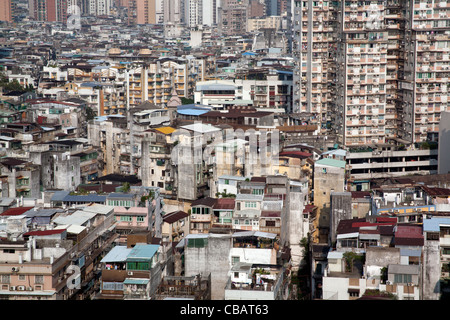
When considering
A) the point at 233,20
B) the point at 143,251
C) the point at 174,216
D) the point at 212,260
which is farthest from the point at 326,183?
the point at 233,20

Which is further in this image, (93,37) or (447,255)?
(93,37)

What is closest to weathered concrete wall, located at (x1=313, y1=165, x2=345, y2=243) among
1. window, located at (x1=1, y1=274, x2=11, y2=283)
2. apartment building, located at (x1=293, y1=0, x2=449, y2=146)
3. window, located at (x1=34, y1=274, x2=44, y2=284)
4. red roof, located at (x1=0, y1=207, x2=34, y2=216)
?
apartment building, located at (x1=293, y1=0, x2=449, y2=146)

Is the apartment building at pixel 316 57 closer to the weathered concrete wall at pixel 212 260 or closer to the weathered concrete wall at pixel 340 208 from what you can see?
the weathered concrete wall at pixel 340 208

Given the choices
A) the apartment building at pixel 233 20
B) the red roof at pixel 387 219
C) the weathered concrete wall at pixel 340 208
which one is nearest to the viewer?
the red roof at pixel 387 219

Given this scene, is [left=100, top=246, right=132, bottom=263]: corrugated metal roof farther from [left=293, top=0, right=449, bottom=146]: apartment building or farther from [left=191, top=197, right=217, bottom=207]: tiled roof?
[left=293, top=0, right=449, bottom=146]: apartment building

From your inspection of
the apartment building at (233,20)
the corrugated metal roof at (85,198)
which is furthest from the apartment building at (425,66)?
the apartment building at (233,20)

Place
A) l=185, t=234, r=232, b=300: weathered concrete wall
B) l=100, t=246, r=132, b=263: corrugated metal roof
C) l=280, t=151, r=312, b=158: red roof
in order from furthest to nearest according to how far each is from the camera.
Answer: l=280, t=151, r=312, b=158: red roof → l=185, t=234, r=232, b=300: weathered concrete wall → l=100, t=246, r=132, b=263: corrugated metal roof

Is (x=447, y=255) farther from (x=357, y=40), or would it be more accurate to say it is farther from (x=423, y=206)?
(x=357, y=40)

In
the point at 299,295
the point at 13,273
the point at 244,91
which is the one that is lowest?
the point at 299,295

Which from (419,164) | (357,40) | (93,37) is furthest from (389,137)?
(93,37)

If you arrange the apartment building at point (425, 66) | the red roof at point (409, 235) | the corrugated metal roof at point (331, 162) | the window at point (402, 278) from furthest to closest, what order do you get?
the apartment building at point (425, 66) < the corrugated metal roof at point (331, 162) < the red roof at point (409, 235) < the window at point (402, 278)

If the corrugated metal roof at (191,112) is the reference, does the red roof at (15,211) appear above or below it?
A: below
